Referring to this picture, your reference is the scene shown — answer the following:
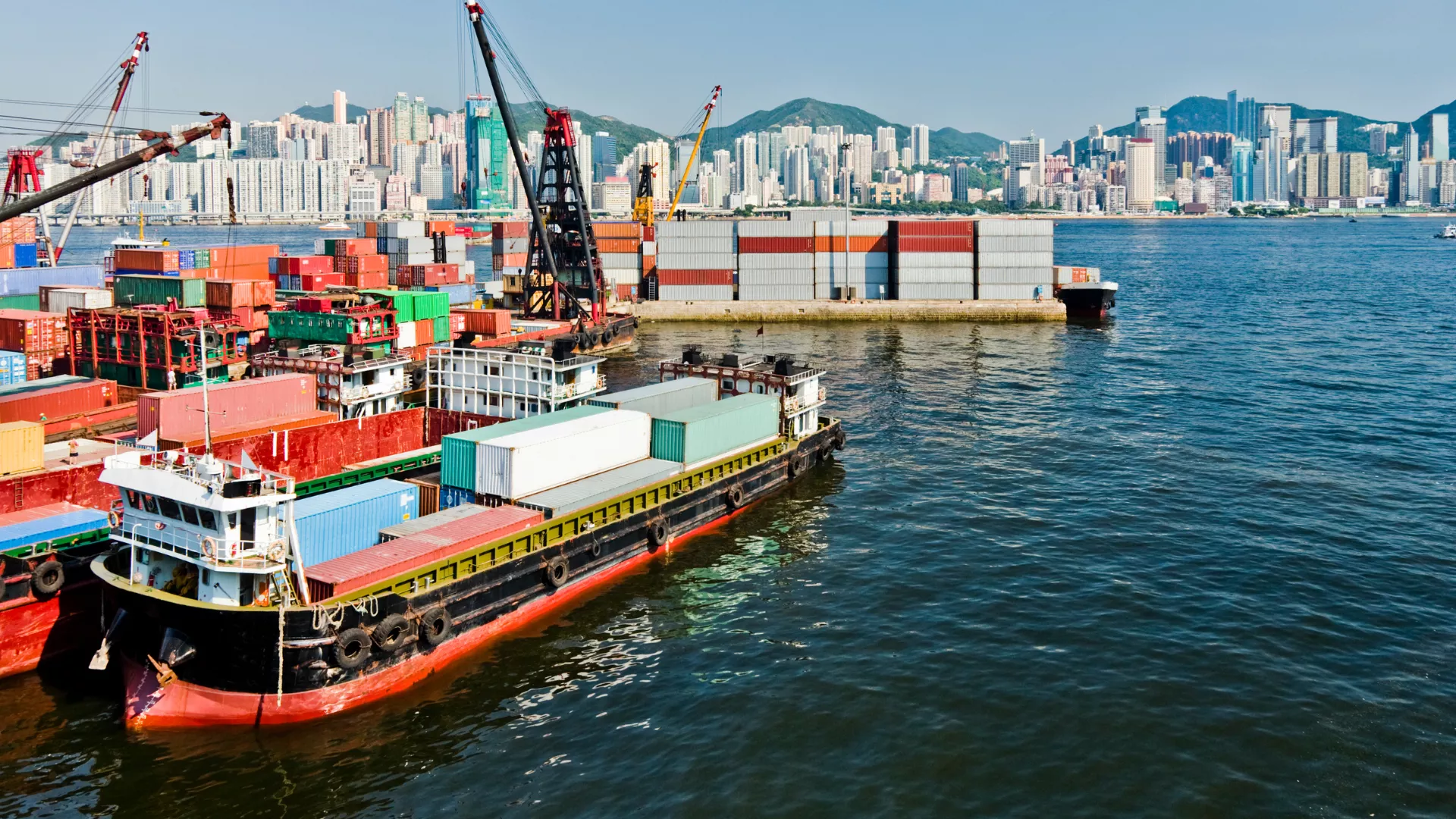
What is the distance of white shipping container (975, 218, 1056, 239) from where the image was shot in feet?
345

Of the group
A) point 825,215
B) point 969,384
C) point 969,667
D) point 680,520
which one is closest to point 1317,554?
point 969,667

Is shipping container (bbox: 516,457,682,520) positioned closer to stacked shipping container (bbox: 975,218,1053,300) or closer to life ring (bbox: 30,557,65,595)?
life ring (bbox: 30,557,65,595)

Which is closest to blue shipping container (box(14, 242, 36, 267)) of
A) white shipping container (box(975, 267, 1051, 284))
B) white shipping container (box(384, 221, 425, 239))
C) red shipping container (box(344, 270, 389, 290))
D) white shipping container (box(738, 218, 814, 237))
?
red shipping container (box(344, 270, 389, 290))

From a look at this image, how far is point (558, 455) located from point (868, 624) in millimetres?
11425

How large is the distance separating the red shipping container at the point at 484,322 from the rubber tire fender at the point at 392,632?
2006 inches

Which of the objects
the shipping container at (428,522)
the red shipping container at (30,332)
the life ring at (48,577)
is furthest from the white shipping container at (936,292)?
the life ring at (48,577)

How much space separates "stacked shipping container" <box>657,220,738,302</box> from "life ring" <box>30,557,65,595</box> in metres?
82.6

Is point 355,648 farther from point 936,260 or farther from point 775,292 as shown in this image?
point 936,260

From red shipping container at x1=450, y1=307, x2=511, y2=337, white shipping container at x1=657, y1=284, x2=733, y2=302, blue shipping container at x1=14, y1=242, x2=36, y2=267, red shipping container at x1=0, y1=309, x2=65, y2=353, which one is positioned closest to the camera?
red shipping container at x1=0, y1=309, x2=65, y2=353

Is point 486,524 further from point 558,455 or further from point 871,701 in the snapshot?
point 871,701

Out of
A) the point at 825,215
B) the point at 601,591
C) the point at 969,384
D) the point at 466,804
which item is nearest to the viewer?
the point at 466,804

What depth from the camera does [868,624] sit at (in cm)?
3052

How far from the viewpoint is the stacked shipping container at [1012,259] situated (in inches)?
4129

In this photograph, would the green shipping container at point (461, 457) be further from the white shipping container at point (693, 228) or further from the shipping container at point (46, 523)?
the white shipping container at point (693, 228)
